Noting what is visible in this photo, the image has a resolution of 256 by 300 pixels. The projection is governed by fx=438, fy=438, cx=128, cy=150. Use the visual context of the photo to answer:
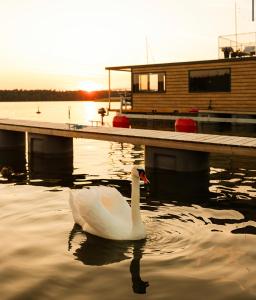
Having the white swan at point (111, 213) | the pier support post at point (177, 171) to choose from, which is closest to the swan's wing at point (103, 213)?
the white swan at point (111, 213)

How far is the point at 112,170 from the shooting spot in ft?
54.0

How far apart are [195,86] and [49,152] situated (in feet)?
44.2

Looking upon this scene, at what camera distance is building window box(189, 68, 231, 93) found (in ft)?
90.6

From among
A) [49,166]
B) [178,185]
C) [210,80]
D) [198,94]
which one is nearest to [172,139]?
[178,185]

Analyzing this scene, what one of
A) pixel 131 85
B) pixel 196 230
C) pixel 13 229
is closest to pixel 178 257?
pixel 196 230

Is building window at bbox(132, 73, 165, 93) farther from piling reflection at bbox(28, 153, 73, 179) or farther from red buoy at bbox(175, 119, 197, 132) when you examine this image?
piling reflection at bbox(28, 153, 73, 179)

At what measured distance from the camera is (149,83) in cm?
3188

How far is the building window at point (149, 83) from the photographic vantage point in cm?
3098

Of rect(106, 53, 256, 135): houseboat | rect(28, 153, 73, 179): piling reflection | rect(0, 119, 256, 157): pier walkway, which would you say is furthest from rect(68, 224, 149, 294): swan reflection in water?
rect(106, 53, 256, 135): houseboat

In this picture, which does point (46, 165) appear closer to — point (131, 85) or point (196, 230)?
point (196, 230)

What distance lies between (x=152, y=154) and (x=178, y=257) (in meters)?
8.29

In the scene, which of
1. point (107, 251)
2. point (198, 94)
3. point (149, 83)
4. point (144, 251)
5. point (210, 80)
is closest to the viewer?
point (144, 251)

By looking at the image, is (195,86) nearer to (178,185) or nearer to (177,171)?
(177,171)

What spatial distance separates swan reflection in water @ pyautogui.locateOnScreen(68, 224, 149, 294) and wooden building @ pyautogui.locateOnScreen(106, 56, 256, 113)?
67.7ft
